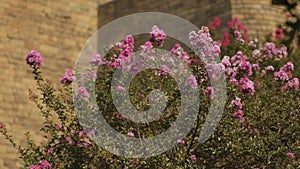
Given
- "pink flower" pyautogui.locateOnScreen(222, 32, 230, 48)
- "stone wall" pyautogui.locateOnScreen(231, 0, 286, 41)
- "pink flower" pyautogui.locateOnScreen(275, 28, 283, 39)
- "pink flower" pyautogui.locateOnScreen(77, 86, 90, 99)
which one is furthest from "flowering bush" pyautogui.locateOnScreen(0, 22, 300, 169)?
"stone wall" pyautogui.locateOnScreen(231, 0, 286, 41)

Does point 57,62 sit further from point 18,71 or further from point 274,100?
point 274,100

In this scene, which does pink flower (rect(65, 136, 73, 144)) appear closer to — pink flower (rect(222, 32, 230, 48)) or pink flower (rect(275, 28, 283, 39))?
pink flower (rect(222, 32, 230, 48))

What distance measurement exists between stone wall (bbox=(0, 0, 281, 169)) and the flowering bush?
5.21 m

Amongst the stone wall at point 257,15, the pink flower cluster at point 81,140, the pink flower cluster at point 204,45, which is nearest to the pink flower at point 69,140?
the pink flower cluster at point 81,140

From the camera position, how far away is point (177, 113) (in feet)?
22.2

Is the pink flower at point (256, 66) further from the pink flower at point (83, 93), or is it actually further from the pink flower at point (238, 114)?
the pink flower at point (83, 93)

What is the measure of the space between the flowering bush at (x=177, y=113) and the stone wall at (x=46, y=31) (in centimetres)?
521

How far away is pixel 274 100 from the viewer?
308 inches

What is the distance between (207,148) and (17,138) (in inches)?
240

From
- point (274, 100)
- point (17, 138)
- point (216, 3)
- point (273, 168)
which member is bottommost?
point (17, 138)

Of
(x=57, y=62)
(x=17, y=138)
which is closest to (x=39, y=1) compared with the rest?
(x=57, y=62)

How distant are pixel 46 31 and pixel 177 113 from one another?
714cm

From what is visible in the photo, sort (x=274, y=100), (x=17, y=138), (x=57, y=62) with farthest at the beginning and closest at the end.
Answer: (x=57, y=62), (x=17, y=138), (x=274, y=100)

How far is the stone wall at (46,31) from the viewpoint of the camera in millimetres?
12648
